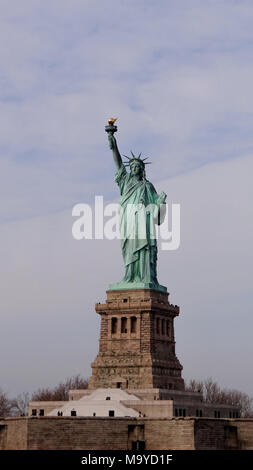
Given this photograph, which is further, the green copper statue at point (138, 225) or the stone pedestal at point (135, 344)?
the green copper statue at point (138, 225)

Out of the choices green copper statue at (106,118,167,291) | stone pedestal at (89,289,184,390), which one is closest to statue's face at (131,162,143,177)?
green copper statue at (106,118,167,291)

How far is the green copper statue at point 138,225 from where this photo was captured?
228ft

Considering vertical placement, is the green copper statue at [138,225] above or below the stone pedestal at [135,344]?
above

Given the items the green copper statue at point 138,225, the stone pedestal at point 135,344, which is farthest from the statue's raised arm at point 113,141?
the stone pedestal at point 135,344

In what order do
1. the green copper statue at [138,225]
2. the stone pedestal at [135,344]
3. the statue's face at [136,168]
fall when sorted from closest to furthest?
the stone pedestal at [135,344] → the green copper statue at [138,225] → the statue's face at [136,168]

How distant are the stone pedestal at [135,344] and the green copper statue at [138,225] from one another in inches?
49.9

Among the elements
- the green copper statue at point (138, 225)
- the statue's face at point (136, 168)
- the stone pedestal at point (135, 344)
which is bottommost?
the stone pedestal at point (135, 344)

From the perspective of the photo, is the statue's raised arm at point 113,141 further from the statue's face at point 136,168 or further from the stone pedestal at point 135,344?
the stone pedestal at point 135,344

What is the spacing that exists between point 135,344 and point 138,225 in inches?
325

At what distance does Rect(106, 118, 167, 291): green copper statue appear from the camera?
228 ft

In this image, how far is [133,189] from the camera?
70.4 metres

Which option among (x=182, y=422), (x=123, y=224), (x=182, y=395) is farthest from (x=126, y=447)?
Result: (x=123, y=224)

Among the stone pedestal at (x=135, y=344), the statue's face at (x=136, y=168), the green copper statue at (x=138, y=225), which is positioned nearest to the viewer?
the stone pedestal at (x=135, y=344)
